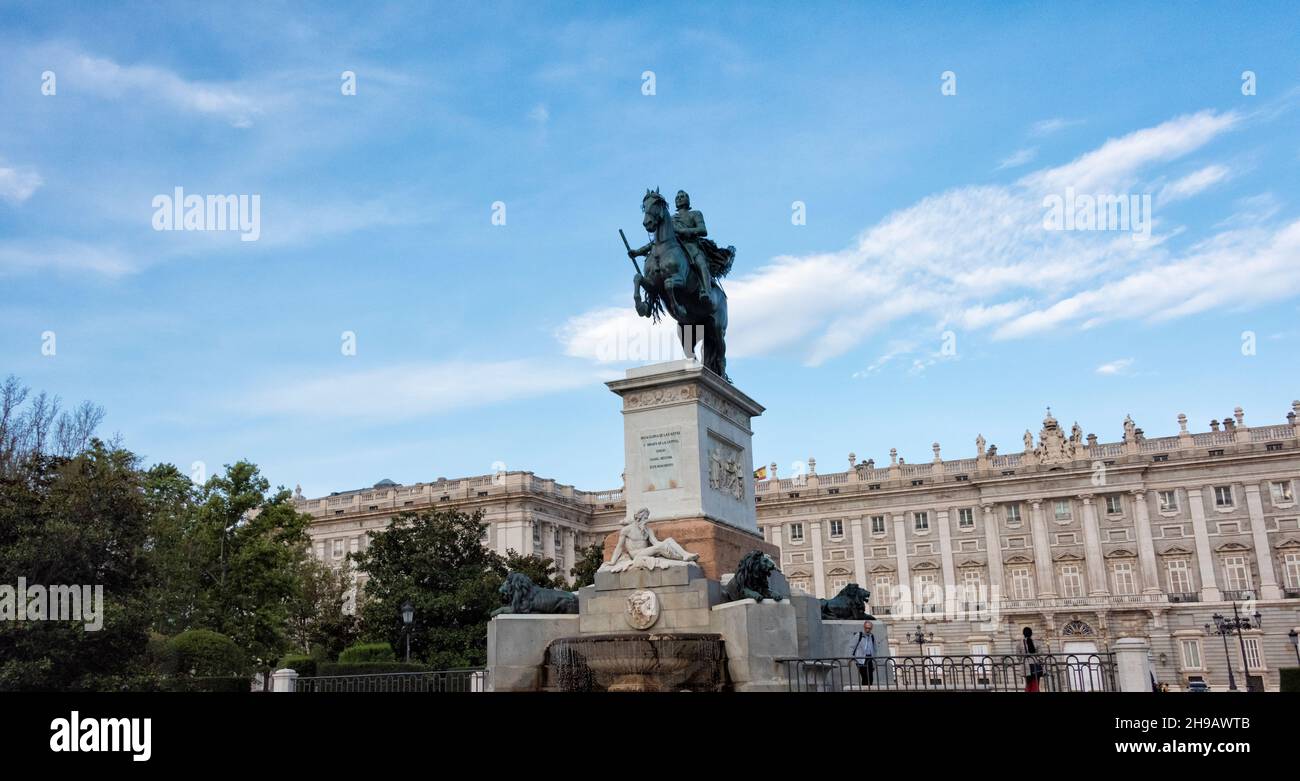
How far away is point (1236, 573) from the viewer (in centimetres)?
7519

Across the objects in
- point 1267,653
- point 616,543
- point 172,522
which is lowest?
point 1267,653

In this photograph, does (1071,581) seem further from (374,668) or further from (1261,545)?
(374,668)

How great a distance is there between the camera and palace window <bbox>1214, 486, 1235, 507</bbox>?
76.3m

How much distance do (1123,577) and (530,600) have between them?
7618 cm

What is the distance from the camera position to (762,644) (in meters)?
12.5

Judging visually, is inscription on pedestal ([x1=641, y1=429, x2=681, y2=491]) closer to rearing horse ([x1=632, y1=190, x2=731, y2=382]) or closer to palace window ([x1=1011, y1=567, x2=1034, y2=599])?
rearing horse ([x1=632, y1=190, x2=731, y2=382])

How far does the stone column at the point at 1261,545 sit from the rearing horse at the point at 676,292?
243ft

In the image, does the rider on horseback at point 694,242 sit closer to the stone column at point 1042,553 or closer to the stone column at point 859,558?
the stone column at point 1042,553

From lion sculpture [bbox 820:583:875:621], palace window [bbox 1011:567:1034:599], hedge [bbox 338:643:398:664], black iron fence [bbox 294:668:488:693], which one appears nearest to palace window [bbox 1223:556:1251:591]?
palace window [bbox 1011:567:1034:599]

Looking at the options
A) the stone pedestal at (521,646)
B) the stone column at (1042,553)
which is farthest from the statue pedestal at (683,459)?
the stone column at (1042,553)

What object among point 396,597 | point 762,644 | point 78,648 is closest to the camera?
point 762,644

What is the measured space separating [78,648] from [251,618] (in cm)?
1782
